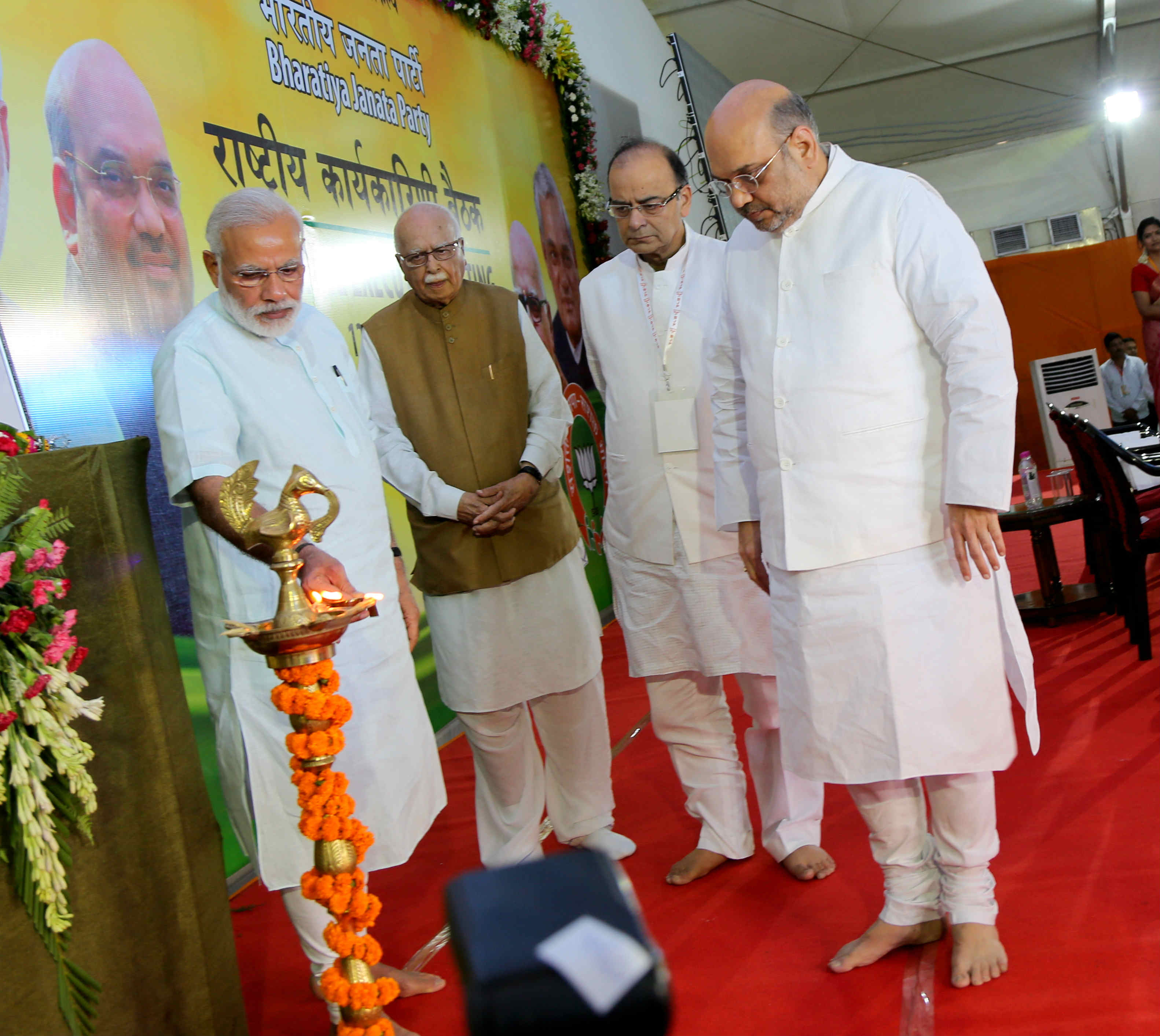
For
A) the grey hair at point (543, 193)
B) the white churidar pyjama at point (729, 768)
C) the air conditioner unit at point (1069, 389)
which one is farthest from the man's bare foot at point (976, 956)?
the air conditioner unit at point (1069, 389)

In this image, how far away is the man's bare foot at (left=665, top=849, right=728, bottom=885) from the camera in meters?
2.75

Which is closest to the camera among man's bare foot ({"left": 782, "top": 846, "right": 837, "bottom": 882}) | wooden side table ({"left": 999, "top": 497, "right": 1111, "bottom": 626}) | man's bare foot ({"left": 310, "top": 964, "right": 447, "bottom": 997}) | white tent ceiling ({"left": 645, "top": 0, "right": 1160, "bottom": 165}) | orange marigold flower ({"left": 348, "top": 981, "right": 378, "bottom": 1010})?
orange marigold flower ({"left": 348, "top": 981, "right": 378, "bottom": 1010})

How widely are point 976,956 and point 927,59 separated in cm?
1324

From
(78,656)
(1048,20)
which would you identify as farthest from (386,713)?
(1048,20)

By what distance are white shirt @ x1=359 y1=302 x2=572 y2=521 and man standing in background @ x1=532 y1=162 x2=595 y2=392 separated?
11.5 feet

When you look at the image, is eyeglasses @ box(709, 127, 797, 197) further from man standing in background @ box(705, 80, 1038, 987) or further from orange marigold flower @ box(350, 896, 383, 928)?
orange marigold flower @ box(350, 896, 383, 928)

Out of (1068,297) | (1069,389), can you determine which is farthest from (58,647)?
(1068,297)

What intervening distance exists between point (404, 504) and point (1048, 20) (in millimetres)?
11570

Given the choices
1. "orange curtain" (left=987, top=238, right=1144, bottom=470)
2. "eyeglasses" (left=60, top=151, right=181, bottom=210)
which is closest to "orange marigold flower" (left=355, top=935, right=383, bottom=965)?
"eyeglasses" (left=60, top=151, right=181, bottom=210)

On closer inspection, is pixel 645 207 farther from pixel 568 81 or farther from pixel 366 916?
pixel 568 81

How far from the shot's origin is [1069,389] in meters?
11.6

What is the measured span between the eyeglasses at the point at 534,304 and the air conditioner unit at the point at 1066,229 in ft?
36.9

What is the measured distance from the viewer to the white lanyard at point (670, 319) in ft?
9.20

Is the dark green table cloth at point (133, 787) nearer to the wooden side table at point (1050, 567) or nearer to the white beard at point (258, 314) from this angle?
the white beard at point (258, 314)
